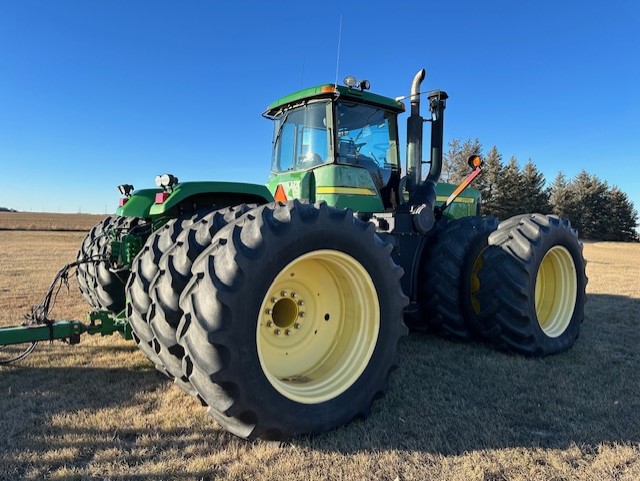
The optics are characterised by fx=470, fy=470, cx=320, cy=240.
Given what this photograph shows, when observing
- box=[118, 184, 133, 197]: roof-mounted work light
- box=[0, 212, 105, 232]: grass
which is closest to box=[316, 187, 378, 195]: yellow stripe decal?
box=[118, 184, 133, 197]: roof-mounted work light

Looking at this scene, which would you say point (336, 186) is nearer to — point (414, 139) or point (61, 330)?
point (414, 139)

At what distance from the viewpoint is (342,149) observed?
4730 mm

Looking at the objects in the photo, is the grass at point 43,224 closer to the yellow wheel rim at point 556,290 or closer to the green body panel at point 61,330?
the green body panel at point 61,330

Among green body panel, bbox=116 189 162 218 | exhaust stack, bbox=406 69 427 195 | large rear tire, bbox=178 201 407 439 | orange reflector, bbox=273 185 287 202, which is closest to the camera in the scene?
large rear tire, bbox=178 201 407 439

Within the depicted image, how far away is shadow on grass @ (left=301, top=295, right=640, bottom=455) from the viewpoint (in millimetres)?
2818

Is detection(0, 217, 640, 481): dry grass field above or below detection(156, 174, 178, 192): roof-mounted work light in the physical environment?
below

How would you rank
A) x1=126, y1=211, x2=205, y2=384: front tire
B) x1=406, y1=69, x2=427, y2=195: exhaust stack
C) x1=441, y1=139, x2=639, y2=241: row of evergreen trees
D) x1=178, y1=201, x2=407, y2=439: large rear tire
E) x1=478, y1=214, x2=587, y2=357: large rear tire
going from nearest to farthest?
1. x1=178, y1=201, x2=407, y2=439: large rear tire
2. x1=126, y1=211, x2=205, y2=384: front tire
3. x1=478, y1=214, x2=587, y2=357: large rear tire
4. x1=406, y1=69, x2=427, y2=195: exhaust stack
5. x1=441, y1=139, x2=639, y2=241: row of evergreen trees

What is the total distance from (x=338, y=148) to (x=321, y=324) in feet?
6.68

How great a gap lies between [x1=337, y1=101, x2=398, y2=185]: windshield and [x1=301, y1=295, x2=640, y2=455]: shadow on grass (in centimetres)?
192

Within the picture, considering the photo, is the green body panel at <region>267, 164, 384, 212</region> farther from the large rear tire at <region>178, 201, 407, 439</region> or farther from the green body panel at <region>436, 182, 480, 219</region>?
the large rear tire at <region>178, 201, 407, 439</region>

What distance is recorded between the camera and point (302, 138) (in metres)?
4.99

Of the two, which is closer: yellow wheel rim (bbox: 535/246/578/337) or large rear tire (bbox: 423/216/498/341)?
large rear tire (bbox: 423/216/498/341)

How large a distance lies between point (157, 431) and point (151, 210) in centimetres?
162

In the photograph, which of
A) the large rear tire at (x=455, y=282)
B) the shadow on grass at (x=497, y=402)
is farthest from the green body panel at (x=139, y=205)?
the large rear tire at (x=455, y=282)
